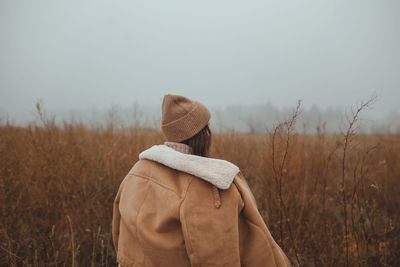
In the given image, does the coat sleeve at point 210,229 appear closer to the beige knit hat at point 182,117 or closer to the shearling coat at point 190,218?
the shearling coat at point 190,218

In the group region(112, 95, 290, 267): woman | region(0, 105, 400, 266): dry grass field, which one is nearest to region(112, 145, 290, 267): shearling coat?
region(112, 95, 290, 267): woman

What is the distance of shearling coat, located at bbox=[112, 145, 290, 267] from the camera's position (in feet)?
2.60

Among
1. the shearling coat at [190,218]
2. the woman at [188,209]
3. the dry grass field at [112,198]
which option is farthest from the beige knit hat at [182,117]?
the dry grass field at [112,198]

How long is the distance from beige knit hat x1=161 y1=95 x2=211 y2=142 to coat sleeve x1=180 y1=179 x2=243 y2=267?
11.3 inches

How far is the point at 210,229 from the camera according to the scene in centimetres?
79

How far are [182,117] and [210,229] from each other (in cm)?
50

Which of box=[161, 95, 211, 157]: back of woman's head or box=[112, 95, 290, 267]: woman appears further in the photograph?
box=[161, 95, 211, 157]: back of woman's head

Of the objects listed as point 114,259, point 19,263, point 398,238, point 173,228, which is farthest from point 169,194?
point 398,238

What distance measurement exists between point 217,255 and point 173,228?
0.21 m

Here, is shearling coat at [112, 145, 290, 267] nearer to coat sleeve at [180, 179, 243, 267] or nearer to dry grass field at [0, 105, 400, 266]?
coat sleeve at [180, 179, 243, 267]

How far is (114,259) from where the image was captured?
1.90 meters

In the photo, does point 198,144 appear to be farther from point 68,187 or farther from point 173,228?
point 68,187

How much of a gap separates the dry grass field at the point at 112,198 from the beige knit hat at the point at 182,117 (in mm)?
558

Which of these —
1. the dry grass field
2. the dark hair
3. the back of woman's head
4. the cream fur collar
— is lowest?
the dry grass field
